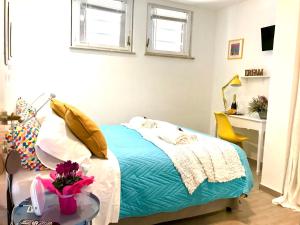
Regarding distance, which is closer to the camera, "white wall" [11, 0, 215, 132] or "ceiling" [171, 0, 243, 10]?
"white wall" [11, 0, 215, 132]

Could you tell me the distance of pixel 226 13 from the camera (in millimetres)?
4402

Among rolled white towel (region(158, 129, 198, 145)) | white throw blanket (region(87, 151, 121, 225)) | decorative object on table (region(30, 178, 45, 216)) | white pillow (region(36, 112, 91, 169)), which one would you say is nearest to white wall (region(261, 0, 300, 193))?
rolled white towel (region(158, 129, 198, 145))

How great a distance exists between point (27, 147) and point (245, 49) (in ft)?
12.0

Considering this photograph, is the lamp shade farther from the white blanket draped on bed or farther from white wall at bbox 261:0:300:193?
the white blanket draped on bed

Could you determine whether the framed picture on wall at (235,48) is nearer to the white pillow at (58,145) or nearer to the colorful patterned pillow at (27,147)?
the white pillow at (58,145)

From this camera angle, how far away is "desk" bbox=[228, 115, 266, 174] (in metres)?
3.34

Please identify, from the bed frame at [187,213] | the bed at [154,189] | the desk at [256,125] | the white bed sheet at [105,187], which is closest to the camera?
the white bed sheet at [105,187]

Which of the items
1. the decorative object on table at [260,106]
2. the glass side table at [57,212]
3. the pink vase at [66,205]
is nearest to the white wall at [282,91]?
the decorative object on table at [260,106]

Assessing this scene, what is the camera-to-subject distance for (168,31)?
4.26 meters

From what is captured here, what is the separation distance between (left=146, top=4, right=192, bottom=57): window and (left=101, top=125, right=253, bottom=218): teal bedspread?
243 cm

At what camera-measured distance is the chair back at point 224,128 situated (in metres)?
3.44

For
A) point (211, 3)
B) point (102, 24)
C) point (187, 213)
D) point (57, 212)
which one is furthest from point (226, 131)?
point (57, 212)

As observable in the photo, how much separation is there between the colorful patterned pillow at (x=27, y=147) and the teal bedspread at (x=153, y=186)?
570mm

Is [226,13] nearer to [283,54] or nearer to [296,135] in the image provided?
[283,54]
